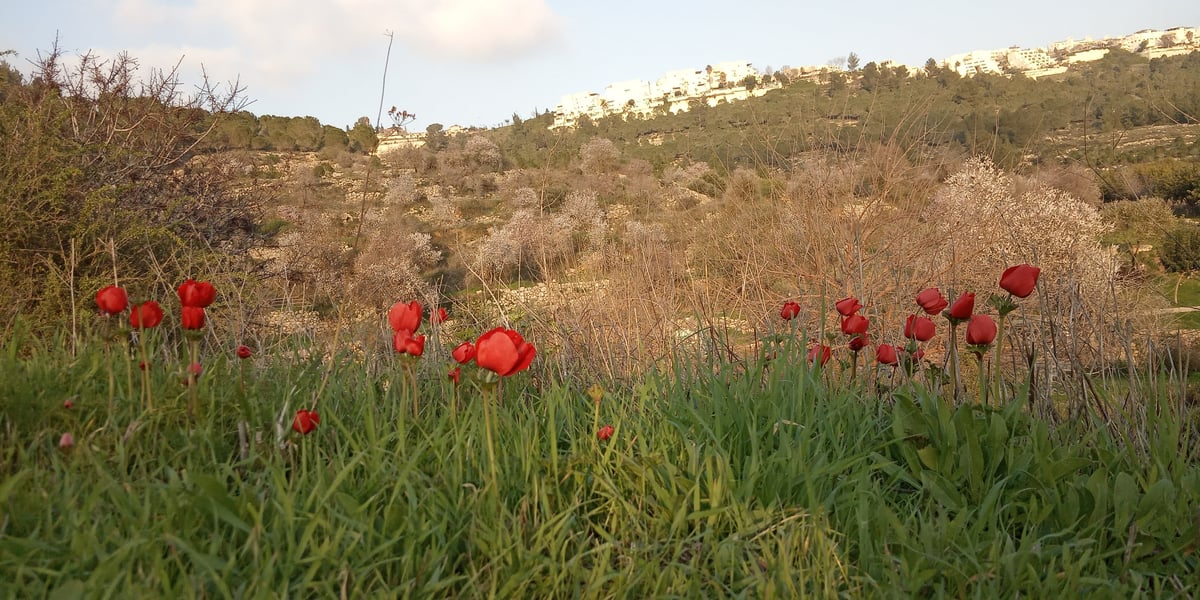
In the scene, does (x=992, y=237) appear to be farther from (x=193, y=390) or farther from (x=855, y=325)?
(x=193, y=390)

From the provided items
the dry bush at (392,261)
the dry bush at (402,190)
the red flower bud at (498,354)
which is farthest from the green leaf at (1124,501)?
the dry bush at (402,190)

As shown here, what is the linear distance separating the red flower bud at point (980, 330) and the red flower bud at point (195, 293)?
1.82 meters

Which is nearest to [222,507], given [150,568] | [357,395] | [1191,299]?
[150,568]

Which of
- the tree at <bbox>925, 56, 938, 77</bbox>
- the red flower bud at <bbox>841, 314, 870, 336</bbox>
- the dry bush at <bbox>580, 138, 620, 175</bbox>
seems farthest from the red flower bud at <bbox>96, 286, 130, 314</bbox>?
the tree at <bbox>925, 56, 938, 77</bbox>

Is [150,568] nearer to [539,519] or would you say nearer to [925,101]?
[539,519]

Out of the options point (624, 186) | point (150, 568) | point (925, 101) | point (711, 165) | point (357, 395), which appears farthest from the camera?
point (624, 186)

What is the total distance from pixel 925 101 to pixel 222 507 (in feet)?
21.0

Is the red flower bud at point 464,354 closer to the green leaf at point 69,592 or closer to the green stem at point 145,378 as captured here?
the green stem at point 145,378

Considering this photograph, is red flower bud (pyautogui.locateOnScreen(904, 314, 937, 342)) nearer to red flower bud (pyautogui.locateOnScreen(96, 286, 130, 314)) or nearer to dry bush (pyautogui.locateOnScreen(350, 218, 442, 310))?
red flower bud (pyautogui.locateOnScreen(96, 286, 130, 314))

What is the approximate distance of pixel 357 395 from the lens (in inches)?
79.4

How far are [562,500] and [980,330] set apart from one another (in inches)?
44.2

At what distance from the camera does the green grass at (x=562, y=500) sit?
128cm

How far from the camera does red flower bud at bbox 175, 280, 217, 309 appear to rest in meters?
1.63

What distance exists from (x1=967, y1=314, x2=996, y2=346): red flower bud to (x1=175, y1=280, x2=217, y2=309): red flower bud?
1816 mm
